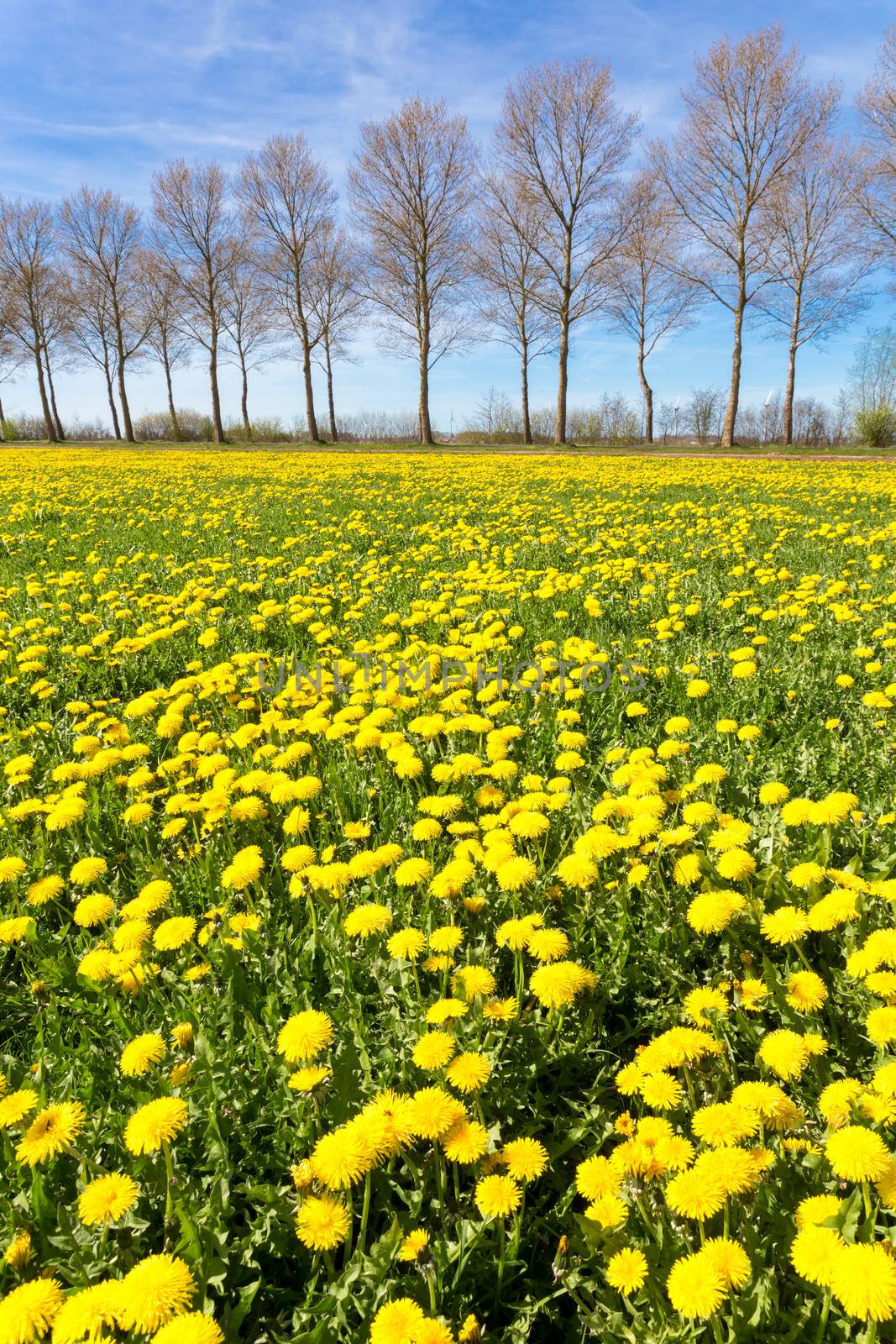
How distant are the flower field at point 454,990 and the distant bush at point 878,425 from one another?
29495 millimetres

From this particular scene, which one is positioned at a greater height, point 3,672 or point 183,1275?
point 3,672

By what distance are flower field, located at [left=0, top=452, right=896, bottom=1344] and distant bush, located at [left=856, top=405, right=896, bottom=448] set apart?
2950cm

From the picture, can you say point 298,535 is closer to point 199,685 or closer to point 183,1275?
point 199,685

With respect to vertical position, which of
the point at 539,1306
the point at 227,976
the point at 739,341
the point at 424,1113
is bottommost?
the point at 539,1306

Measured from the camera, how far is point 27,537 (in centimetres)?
786

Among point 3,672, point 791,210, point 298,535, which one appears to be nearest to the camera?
point 3,672

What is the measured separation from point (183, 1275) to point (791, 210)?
3380 cm

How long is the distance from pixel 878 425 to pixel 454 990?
33.4 meters

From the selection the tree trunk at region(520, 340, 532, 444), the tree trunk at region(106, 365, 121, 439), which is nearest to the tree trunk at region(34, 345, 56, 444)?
the tree trunk at region(106, 365, 121, 439)

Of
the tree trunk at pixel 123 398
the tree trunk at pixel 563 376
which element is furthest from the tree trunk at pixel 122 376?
the tree trunk at pixel 563 376

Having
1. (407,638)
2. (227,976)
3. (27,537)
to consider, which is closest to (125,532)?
(27,537)

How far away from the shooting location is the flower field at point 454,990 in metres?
1.21

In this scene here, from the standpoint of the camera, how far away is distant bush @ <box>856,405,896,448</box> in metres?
28.0

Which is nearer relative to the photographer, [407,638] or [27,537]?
[407,638]
